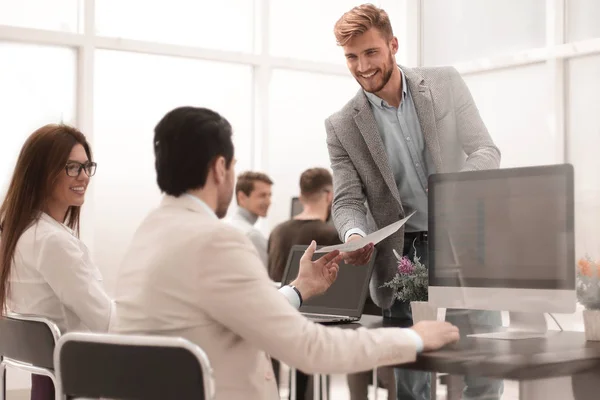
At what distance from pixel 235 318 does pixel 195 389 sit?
17 centimetres

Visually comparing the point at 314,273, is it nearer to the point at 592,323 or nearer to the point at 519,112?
the point at 592,323

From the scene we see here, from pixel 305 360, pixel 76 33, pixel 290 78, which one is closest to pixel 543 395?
pixel 305 360

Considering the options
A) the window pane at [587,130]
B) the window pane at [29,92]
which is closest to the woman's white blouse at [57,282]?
the window pane at [29,92]

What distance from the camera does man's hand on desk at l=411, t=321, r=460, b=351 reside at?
75.0 inches

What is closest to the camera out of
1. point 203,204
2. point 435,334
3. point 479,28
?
point 203,204

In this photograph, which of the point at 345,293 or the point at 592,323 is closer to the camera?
the point at 592,323

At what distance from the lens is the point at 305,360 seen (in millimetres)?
1681

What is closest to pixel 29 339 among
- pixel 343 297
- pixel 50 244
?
pixel 50 244

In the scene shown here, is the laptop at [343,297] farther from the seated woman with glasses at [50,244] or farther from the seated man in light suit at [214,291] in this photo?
the seated man in light suit at [214,291]

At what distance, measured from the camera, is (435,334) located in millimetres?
1938

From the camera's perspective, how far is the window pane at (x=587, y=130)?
672 centimetres

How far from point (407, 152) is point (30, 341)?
54.8 inches

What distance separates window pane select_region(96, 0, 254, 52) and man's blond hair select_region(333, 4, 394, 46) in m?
4.32

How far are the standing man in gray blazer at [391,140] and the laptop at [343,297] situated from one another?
0.41 ft
